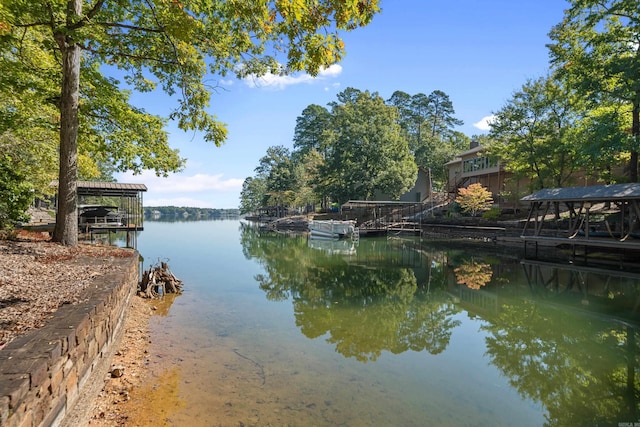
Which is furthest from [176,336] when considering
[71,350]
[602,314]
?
[602,314]

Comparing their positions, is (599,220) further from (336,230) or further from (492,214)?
(336,230)

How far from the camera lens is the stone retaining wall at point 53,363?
2.86 meters

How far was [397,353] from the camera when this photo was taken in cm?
750

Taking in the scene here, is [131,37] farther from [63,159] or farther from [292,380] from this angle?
[292,380]

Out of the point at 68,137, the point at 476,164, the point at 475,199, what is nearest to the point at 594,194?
the point at 475,199

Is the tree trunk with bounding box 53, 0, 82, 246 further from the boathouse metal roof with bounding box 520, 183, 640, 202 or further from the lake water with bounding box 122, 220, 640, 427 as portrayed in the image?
the boathouse metal roof with bounding box 520, 183, 640, 202

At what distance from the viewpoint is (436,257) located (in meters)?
22.1

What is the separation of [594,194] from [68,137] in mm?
22397

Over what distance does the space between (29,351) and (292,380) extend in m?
3.93

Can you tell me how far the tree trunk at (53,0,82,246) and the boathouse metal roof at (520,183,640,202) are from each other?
2190 centimetres

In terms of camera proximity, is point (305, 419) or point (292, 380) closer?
point (305, 419)

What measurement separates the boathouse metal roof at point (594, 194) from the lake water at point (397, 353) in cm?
397

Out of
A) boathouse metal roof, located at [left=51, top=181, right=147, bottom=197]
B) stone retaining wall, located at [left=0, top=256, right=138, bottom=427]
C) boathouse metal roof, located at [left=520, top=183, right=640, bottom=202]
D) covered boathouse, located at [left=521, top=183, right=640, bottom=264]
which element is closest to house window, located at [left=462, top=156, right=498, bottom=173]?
covered boathouse, located at [left=521, top=183, right=640, bottom=264]

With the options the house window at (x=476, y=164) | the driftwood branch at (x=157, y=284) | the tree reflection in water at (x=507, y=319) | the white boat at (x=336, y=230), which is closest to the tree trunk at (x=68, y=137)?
the driftwood branch at (x=157, y=284)
